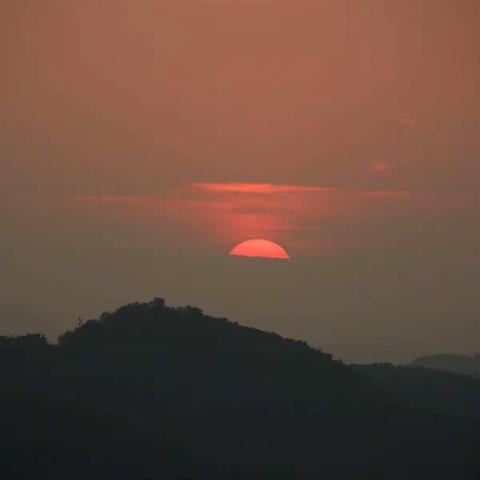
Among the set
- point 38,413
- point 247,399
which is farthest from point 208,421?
point 38,413

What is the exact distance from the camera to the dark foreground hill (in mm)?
171500

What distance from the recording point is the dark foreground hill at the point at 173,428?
17150 centimetres

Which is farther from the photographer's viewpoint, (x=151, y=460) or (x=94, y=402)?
(x=94, y=402)

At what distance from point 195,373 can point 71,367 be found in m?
18.5

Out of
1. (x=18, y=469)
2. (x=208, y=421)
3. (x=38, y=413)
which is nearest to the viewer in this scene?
(x=18, y=469)

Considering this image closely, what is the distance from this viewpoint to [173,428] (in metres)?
185

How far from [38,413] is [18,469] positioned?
43.0 feet

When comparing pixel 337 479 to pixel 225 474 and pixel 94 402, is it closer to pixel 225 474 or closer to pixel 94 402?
pixel 225 474

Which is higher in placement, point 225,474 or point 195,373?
point 195,373

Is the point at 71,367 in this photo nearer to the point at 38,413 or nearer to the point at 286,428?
the point at 38,413

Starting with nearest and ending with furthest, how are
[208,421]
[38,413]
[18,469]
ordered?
[18,469] → [38,413] → [208,421]

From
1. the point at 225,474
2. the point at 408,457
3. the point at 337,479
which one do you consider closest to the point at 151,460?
the point at 225,474

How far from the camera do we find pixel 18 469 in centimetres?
16438

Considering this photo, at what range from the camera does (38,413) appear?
17638 cm
